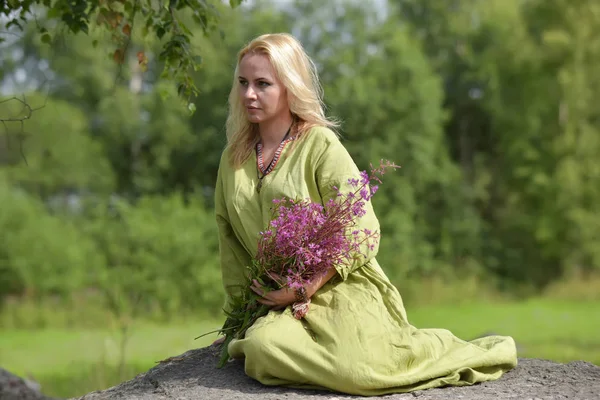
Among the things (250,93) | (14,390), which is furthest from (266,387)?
(14,390)

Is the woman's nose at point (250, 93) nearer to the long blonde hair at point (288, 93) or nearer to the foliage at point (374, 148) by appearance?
the long blonde hair at point (288, 93)

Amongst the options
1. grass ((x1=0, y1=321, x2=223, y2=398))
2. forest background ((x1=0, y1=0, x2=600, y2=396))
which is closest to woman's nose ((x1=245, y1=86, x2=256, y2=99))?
grass ((x1=0, y1=321, x2=223, y2=398))

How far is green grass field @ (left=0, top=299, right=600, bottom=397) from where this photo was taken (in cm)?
980

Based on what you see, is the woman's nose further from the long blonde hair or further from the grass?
the grass

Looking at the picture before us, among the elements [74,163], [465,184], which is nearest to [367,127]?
[465,184]

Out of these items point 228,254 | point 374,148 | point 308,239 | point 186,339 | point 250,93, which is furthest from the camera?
point 374,148

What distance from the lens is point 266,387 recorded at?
4.27m

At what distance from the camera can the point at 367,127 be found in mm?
16344

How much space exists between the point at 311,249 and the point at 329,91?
12.5 m

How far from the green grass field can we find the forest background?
0.28ft

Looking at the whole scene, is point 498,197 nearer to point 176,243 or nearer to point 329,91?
point 329,91

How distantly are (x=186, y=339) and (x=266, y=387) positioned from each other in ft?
25.5

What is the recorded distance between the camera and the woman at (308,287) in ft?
13.6

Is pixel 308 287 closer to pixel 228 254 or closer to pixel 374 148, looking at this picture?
pixel 228 254
